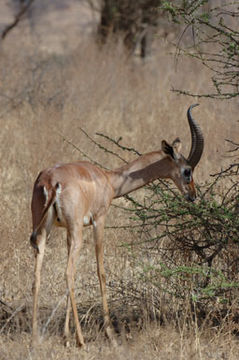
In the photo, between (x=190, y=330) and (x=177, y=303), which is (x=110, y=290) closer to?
(x=177, y=303)

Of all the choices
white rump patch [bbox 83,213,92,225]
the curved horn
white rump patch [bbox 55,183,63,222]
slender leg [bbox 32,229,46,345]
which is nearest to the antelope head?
the curved horn

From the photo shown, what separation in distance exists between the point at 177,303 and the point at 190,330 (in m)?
0.54

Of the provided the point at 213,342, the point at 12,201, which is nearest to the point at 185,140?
the point at 12,201

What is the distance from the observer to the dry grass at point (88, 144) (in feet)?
16.8

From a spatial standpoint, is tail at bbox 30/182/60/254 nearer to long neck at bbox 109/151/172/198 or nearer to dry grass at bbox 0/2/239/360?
dry grass at bbox 0/2/239/360

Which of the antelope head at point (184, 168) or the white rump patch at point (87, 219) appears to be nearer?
the white rump patch at point (87, 219)

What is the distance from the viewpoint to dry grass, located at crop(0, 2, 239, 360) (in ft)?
16.8

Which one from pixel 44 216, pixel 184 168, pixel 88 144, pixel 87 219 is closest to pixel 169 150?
pixel 184 168

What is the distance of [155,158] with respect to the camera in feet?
19.2

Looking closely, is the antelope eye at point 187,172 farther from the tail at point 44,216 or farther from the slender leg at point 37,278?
the slender leg at point 37,278

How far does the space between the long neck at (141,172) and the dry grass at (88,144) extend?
0.81m

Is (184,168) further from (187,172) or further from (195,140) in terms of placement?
(195,140)

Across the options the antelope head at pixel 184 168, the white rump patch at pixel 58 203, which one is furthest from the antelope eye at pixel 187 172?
the white rump patch at pixel 58 203

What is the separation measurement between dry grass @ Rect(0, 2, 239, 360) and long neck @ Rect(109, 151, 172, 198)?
2.66ft
